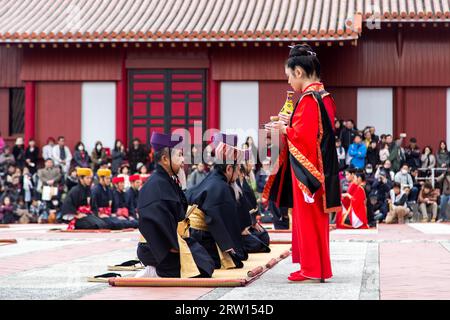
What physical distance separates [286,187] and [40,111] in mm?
18106

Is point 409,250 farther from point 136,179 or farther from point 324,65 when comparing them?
point 324,65

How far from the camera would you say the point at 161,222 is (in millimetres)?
8258

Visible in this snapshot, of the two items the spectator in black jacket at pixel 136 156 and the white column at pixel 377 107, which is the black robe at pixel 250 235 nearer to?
the spectator in black jacket at pixel 136 156

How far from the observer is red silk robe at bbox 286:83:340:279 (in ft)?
27.2

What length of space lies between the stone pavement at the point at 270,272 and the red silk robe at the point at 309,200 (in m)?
0.20

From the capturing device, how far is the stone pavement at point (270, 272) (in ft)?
24.5

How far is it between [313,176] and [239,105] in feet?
56.0

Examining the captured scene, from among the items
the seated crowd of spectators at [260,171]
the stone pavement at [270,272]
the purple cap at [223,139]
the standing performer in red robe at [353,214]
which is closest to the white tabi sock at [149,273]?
the stone pavement at [270,272]

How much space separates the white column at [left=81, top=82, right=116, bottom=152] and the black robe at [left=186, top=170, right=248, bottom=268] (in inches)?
630

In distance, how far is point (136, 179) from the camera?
838 inches

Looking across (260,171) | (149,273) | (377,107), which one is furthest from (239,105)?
(149,273)

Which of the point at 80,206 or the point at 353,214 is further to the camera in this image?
the point at 353,214

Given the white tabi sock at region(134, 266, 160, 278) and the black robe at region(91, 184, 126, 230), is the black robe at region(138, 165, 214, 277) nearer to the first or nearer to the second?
the white tabi sock at region(134, 266, 160, 278)

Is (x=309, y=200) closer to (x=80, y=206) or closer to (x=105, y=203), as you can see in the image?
(x=80, y=206)
